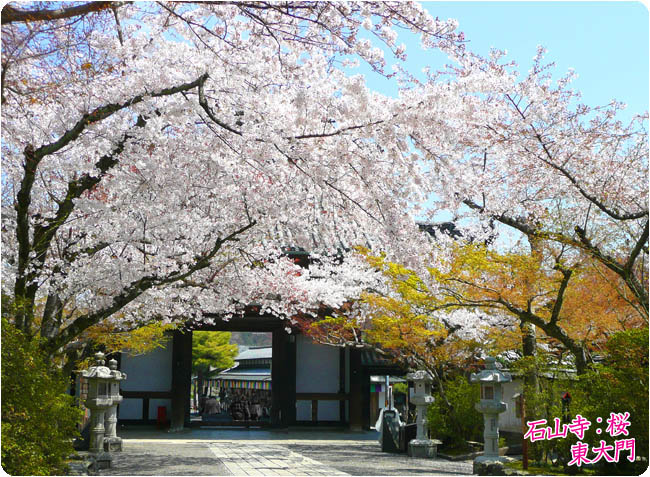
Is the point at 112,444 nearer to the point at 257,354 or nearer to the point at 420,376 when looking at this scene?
the point at 420,376

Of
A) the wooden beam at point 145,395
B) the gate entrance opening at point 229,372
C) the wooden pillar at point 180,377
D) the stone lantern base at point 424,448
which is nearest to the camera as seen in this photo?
the stone lantern base at point 424,448

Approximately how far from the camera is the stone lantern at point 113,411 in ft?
38.7

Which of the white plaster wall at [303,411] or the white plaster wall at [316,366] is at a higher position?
the white plaster wall at [316,366]

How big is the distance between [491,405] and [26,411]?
701cm

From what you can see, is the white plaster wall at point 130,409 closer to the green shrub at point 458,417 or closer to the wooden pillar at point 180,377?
the wooden pillar at point 180,377

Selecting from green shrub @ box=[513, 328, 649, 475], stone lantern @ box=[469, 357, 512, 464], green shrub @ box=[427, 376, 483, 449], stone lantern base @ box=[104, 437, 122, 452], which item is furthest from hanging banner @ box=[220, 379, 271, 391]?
green shrub @ box=[513, 328, 649, 475]

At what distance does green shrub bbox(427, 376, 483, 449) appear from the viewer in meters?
12.7

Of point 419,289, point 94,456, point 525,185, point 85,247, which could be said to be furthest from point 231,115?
point 94,456

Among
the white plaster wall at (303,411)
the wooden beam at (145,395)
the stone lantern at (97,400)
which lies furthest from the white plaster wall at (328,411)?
the stone lantern at (97,400)

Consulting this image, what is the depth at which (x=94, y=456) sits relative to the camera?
10.6 m

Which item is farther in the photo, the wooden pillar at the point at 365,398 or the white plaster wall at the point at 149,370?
the wooden pillar at the point at 365,398

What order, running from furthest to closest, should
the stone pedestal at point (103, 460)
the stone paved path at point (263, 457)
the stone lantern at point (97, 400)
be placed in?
1. the stone lantern at point (97, 400)
2. the stone pedestal at point (103, 460)
3. the stone paved path at point (263, 457)

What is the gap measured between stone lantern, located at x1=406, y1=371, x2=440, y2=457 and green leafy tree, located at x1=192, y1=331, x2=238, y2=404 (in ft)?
56.3

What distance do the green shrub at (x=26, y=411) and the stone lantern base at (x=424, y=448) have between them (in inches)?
307
